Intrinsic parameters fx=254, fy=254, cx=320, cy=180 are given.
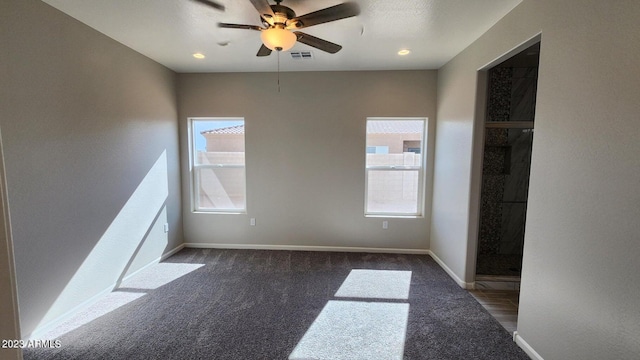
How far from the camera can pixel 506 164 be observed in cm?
379

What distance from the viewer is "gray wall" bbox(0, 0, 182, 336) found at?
1.92 meters

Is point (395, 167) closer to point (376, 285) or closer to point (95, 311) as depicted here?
point (376, 285)

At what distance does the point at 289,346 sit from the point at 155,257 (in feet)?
8.15

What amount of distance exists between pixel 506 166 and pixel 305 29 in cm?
344

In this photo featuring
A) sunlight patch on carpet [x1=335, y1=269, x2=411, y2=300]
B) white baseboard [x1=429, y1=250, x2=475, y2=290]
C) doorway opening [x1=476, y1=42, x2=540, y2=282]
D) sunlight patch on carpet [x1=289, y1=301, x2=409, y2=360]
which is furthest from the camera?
doorway opening [x1=476, y1=42, x2=540, y2=282]

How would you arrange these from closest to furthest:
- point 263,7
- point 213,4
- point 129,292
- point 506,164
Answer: point 263,7 → point 213,4 → point 129,292 → point 506,164

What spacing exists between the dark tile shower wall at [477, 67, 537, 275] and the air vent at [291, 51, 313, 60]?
2616 millimetres

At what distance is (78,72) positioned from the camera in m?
2.34

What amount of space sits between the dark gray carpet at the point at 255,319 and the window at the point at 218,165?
1084mm

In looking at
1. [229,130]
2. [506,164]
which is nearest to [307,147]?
[229,130]

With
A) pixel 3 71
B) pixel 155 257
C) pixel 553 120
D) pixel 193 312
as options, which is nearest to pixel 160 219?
pixel 155 257

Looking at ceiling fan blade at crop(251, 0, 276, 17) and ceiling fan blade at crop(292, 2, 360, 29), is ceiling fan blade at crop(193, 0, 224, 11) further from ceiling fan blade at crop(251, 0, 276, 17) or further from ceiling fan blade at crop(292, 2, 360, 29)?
ceiling fan blade at crop(292, 2, 360, 29)

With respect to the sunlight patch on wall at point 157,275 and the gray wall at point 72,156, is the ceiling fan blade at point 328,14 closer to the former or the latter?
the gray wall at point 72,156

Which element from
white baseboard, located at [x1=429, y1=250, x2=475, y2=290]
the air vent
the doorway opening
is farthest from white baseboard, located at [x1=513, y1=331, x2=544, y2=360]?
the air vent
